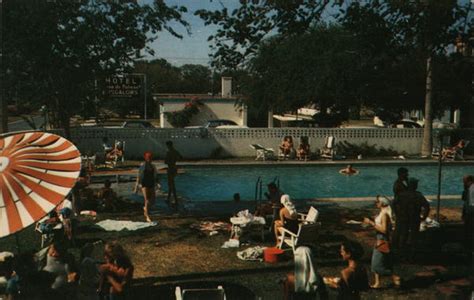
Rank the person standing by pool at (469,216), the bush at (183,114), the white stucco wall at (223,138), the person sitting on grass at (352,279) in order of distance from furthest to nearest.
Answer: the bush at (183,114), the white stucco wall at (223,138), the person standing by pool at (469,216), the person sitting on grass at (352,279)

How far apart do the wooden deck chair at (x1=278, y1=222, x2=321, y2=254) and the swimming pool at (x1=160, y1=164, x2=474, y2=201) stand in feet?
26.5

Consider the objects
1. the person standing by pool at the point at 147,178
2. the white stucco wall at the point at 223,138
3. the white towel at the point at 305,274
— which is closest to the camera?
the white towel at the point at 305,274

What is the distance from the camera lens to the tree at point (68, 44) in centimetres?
1208

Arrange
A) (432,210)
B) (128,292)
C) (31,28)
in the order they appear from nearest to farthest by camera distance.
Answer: (128,292)
(31,28)
(432,210)

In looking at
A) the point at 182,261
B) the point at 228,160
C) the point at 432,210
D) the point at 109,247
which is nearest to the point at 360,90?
the point at 228,160

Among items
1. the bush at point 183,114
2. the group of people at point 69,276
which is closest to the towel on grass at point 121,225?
the group of people at point 69,276

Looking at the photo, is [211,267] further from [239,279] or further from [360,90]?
[360,90]

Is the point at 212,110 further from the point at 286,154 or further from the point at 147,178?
the point at 147,178

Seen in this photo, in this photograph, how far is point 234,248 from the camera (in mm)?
10055

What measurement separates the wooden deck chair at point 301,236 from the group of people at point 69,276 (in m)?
3.64

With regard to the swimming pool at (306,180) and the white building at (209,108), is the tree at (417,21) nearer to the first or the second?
the swimming pool at (306,180)

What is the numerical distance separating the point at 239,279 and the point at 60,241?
288cm

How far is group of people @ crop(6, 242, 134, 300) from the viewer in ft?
20.3

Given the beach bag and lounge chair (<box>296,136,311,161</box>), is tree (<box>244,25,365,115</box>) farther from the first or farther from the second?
the beach bag
